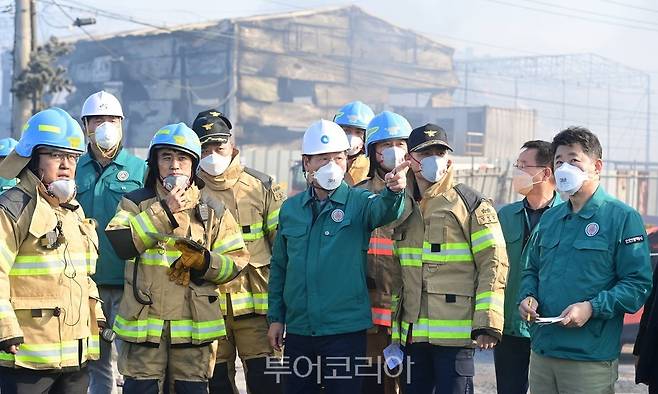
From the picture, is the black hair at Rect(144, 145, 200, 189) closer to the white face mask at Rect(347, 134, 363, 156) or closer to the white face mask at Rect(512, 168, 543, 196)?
the white face mask at Rect(347, 134, 363, 156)

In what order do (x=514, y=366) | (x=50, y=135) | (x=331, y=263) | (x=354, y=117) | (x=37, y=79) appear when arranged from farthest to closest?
1. (x=37, y=79)
2. (x=354, y=117)
3. (x=514, y=366)
4. (x=331, y=263)
5. (x=50, y=135)

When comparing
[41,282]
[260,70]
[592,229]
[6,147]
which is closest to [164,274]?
[41,282]

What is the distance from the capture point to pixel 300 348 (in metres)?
5.37

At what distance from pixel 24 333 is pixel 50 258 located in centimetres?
41

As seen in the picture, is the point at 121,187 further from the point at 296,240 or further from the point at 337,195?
the point at 337,195

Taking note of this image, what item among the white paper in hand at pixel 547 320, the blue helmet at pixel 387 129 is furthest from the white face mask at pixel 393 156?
the white paper in hand at pixel 547 320

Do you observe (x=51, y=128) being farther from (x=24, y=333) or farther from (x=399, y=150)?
(x=399, y=150)

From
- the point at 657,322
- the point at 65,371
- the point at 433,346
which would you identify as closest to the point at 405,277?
the point at 433,346

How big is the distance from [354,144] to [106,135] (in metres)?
1.80

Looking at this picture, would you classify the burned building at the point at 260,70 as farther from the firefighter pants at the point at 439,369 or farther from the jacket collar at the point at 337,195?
the firefighter pants at the point at 439,369

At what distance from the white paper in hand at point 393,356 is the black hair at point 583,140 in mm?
1537

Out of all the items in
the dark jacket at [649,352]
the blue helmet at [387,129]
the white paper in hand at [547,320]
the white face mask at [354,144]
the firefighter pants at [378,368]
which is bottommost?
the firefighter pants at [378,368]

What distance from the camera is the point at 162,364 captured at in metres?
5.30

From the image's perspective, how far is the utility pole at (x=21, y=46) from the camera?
17.8 m
